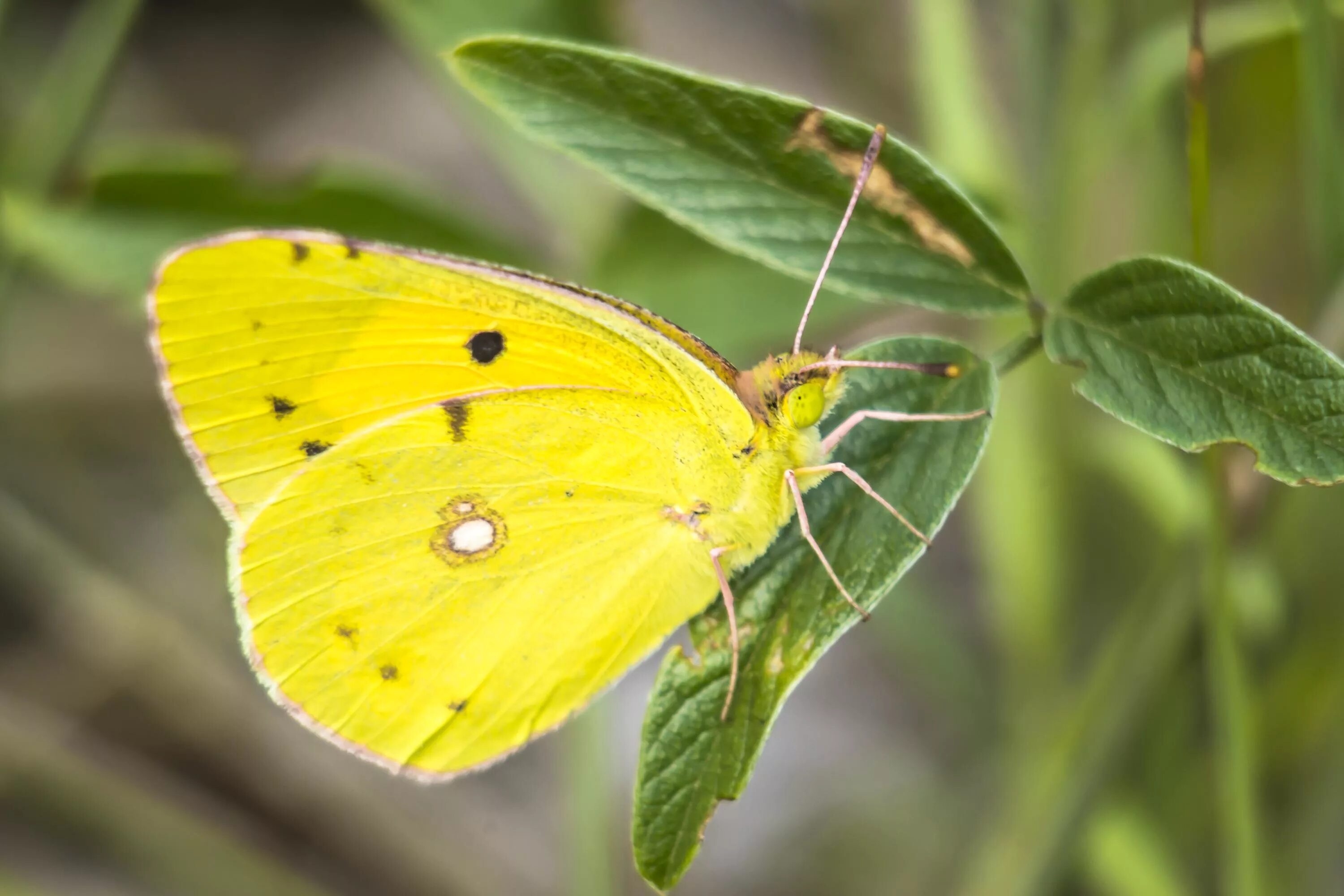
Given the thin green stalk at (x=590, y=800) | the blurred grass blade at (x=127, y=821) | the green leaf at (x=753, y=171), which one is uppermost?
the green leaf at (x=753, y=171)

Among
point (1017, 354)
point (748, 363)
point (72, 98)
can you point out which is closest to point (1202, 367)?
point (1017, 354)

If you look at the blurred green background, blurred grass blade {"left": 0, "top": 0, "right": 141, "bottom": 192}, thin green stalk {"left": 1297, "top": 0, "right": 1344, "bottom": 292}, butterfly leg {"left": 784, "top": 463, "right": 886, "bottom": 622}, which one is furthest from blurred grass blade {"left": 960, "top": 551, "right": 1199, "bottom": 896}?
blurred grass blade {"left": 0, "top": 0, "right": 141, "bottom": 192}

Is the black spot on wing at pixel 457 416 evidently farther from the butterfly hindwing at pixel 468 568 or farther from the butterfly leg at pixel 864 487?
the butterfly leg at pixel 864 487

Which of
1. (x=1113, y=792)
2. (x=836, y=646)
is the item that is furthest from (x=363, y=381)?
(x=836, y=646)

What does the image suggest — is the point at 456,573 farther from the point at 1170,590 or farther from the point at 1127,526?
the point at 1127,526

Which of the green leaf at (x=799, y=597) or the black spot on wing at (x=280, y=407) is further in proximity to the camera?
the black spot on wing at (x=280, y=407)

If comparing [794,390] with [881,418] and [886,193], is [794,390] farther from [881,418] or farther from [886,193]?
[886,193]

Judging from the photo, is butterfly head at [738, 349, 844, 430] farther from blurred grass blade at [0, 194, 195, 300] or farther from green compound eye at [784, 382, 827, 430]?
blurred grass blade at [0, 194, 195, 300]

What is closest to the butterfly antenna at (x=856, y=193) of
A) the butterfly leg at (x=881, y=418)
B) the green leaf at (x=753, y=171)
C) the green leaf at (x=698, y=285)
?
the green leaf at (x=753, y=171)
